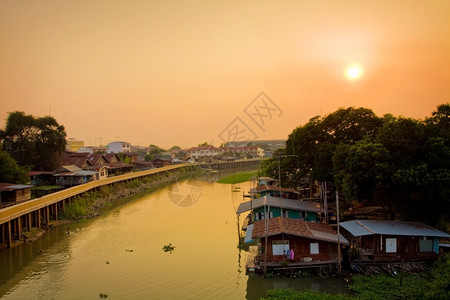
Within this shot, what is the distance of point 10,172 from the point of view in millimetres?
28703

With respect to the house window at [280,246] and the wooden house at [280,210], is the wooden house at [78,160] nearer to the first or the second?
the wooden house at [280,210]

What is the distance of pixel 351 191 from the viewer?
18688mm

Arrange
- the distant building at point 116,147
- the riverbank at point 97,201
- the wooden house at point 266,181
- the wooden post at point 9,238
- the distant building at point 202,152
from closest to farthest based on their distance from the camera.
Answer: the wooden post at point 9,238, the riverbank at point 97,201, the wooden house at point 266,181, the distant building at point 116,147, the distant building at point 202,152

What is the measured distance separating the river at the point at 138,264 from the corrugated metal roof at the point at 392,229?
9.62 ft

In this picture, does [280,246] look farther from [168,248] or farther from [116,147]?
[116,147]

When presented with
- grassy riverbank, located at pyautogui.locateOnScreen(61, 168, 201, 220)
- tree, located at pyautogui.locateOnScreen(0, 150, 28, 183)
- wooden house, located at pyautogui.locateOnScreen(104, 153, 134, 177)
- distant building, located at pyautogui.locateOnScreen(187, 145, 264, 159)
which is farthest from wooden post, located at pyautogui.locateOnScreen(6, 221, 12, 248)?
distant building, located at pyautogui.locateOnScreen(187, 145, 264, 159)

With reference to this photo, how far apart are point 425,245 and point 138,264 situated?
44.3 ft

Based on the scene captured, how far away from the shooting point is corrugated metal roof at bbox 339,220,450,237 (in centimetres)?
1512

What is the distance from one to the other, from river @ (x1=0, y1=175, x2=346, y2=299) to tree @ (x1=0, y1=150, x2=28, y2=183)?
7751mm

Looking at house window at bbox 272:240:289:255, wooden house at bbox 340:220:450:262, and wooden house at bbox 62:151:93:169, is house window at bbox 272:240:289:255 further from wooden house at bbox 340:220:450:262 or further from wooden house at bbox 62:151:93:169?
wooden house at bbox 62:151:93:169

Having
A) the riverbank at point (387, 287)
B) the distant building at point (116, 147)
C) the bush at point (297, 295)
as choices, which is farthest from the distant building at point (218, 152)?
the bush at point (297, 295)

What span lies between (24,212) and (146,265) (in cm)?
911

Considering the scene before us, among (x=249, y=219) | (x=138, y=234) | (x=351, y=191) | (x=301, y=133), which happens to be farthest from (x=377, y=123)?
(x=138, y=234)

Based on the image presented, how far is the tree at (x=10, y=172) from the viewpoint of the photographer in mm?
28391
